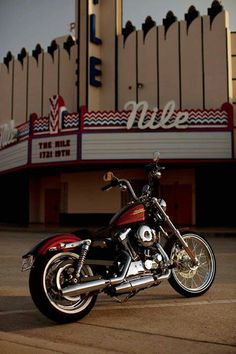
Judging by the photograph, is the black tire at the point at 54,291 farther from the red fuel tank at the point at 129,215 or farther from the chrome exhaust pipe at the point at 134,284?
the red fuel tank at the point at 129,215

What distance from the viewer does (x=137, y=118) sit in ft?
68.2

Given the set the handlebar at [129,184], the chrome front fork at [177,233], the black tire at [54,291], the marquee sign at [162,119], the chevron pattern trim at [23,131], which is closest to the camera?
the black tire at [54,291]

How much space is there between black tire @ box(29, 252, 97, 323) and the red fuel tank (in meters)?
0.59

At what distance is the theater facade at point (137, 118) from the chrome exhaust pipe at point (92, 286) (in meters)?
15.9

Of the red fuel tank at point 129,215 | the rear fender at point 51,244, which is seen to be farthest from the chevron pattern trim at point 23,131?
the rear fender at point 51,244

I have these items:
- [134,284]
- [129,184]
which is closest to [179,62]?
[129,184]

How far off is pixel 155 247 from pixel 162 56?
19364 millimetres

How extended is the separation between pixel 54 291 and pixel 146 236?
1.19 meters

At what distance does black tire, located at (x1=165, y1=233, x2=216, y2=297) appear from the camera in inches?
221

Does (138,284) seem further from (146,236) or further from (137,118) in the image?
(137,118)

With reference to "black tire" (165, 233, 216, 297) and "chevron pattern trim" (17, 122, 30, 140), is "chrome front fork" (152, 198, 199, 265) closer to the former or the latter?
"black tire" (165, 233, 216, 297)

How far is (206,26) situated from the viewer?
74.4 feet

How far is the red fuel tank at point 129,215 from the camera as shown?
5039mm

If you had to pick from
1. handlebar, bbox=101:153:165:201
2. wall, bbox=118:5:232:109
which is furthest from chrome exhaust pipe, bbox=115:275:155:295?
wall, bbox=118:5:232:109
